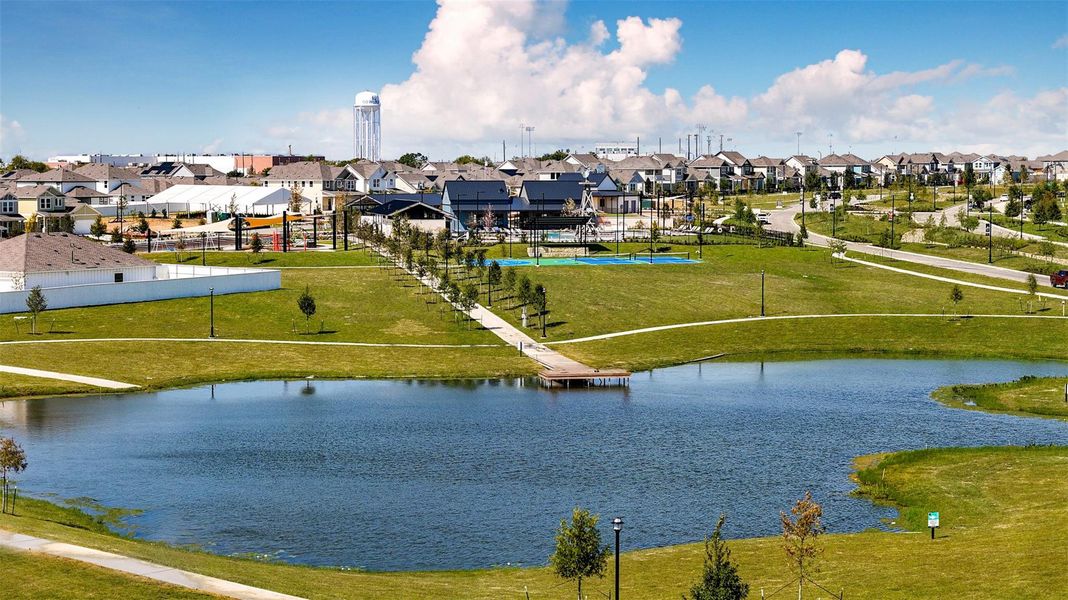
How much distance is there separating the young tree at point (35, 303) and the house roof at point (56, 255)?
8399 mm

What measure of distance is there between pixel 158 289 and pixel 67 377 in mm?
27667

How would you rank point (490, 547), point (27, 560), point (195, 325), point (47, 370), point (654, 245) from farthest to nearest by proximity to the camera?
point (654, 245)
point (195, 325)
point (47, 370)
point (490, 547)
point (27, 560)

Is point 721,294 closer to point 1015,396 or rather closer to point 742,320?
point 742,320

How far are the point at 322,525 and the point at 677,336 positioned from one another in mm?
56195

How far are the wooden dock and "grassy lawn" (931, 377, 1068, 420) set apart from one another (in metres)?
22.0

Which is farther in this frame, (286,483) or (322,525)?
(286,483)

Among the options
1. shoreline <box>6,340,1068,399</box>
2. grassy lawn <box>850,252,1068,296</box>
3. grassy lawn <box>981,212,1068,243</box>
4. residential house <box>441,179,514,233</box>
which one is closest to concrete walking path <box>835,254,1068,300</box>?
grassy lawn <box>850,252,1068,296</box>

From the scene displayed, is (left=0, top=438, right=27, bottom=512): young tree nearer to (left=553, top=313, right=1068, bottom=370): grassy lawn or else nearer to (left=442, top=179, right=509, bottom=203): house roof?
(left=553, top=313, right=1068, bottom=370): grassy lawn

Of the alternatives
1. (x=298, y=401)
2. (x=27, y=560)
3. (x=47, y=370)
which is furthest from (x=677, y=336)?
(x=27, y=560)

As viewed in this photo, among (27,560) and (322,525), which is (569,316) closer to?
(322,525)

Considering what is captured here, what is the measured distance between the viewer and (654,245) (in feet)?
505

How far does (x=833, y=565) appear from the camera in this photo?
43000 mm

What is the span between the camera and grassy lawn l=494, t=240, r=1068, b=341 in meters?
108

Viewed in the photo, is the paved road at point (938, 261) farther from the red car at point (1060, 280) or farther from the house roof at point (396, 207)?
the house roof at point (396, 207)
